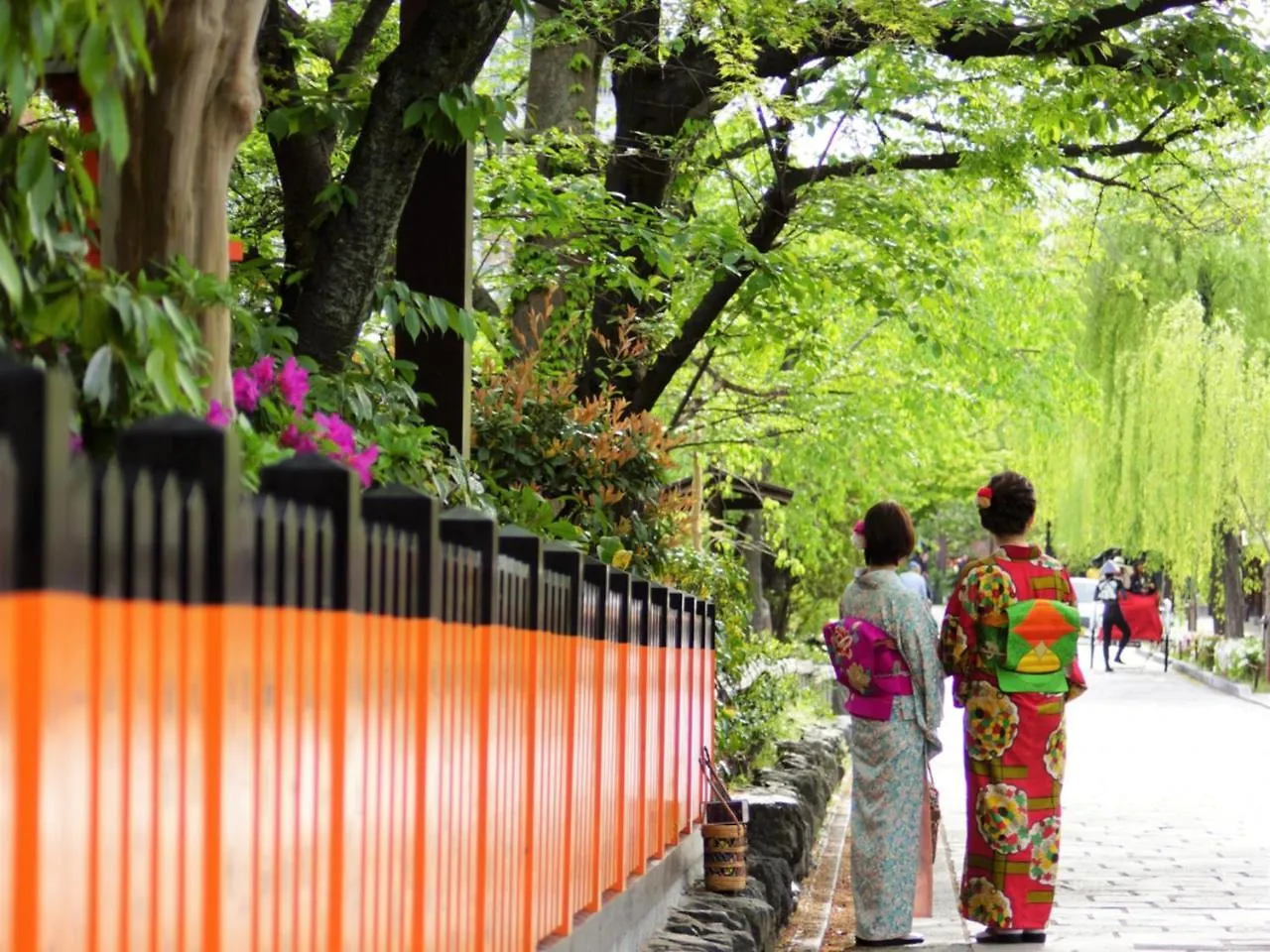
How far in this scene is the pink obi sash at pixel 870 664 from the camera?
866cm

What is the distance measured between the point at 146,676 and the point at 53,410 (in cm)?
49

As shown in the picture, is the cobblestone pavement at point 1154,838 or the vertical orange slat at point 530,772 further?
the cobblestone pavement at point 1154,838

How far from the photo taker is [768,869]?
897 centimetres

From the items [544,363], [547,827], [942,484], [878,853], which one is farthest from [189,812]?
[942,484]

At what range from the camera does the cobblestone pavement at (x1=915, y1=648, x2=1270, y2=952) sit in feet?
29.5

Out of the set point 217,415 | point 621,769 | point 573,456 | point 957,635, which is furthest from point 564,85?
point 217,415

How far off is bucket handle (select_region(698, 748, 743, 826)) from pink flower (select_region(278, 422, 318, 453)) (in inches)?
159

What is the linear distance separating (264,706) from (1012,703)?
6225 mm

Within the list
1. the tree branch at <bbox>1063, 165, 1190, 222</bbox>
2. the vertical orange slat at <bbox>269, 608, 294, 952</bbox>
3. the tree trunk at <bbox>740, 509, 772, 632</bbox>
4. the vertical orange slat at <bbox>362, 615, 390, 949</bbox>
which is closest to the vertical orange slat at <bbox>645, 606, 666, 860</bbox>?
the vertical orange slat at <bbox>362, 615, 390, 949</bbox>

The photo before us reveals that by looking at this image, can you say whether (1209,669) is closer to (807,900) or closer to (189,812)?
(807,900)

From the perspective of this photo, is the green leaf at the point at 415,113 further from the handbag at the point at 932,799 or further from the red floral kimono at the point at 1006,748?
the handbag at the point at 932,799

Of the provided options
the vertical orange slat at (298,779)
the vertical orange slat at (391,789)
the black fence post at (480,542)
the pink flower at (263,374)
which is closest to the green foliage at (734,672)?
the pink flower at (263,374)

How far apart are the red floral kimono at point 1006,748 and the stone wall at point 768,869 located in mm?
983

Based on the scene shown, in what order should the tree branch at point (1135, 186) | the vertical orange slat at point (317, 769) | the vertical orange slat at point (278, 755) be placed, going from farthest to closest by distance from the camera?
the tree branch at point (1135, 186) < the vertical orange slat at point (317, 769) < the vertical orange slat at point (278, 755)
